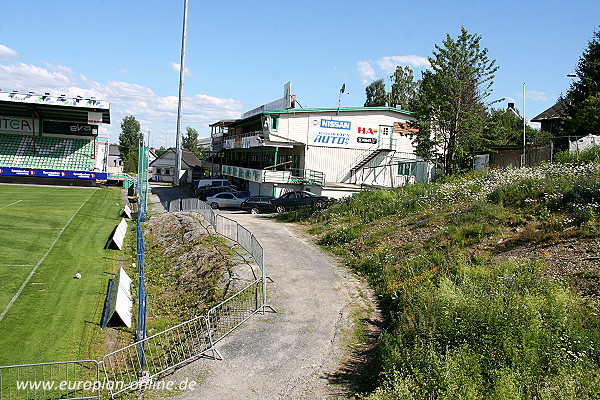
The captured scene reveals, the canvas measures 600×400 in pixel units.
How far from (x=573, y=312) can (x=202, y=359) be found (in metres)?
7.32

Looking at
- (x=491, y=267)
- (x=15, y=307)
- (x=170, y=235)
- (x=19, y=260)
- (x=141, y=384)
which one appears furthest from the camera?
(x=170, y=235)

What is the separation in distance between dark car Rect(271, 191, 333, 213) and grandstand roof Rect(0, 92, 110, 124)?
27154mm

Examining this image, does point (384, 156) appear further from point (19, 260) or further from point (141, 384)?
point (141, 384)

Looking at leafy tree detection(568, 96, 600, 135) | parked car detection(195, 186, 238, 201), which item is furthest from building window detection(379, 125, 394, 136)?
parked car detection(195, 186, 238, 201)

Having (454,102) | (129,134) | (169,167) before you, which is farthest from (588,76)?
(129,134)

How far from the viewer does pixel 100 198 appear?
4372 centimetres

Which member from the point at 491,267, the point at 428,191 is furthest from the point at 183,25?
the point at 491,267

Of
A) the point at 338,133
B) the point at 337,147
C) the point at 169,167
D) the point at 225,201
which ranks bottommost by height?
the point at 225,201

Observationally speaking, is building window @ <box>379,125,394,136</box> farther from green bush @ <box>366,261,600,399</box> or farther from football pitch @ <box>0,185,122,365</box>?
green bush @ <box>366,261,600,399</box>

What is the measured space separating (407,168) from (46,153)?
39721 millimetres

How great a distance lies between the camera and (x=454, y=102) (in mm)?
31359

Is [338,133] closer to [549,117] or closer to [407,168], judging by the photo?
[407,168]

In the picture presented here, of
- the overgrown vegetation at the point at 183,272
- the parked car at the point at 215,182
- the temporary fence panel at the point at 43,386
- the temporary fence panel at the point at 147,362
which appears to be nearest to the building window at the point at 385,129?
the parked car at the point at 215,182

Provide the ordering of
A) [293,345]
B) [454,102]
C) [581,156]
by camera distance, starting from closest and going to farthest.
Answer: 1. [293,345]
2. [581,156]
3. [454,102]
